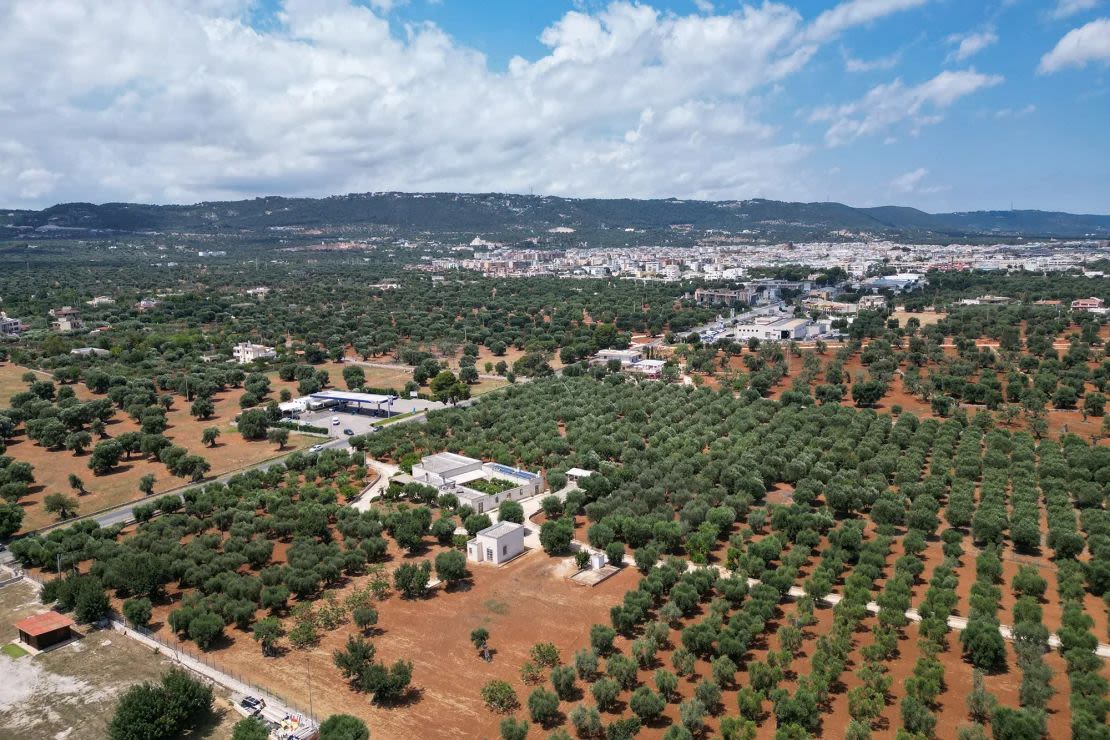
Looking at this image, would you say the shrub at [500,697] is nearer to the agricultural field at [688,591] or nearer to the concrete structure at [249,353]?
the agricultural field at [688,591]

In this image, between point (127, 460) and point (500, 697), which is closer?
point (500, 697)

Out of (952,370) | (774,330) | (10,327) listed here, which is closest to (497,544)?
(952,370)

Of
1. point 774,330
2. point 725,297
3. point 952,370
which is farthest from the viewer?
point 725,297

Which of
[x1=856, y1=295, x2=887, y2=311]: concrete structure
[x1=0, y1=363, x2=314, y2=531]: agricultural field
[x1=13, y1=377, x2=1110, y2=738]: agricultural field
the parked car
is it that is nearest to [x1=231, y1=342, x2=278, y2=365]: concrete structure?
[x1=0, y1=363, x2=314, y2=531]: agricultural field

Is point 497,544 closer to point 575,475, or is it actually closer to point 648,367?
point 575,475

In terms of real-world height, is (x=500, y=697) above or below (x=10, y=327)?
below

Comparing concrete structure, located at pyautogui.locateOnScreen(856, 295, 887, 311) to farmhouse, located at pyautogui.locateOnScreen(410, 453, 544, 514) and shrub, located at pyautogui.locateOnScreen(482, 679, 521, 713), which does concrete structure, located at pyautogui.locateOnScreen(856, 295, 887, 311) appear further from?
shrub, located at pyautogui.locateOnScreen(482, 679, 521, 713)
